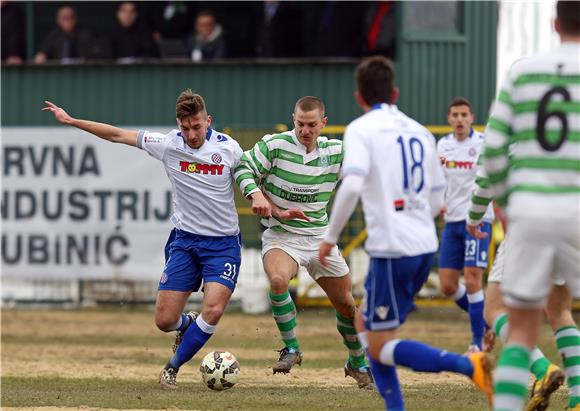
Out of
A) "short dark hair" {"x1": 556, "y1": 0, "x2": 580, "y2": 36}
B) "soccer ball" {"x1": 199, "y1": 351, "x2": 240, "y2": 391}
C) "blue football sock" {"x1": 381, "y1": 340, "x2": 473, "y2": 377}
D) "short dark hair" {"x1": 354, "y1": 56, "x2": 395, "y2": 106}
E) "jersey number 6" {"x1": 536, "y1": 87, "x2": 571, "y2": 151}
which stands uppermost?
"short dark hair" {"x1": 556, "y1": 0, "x2": 580, "y2": 36}

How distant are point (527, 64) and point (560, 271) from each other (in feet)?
3.74

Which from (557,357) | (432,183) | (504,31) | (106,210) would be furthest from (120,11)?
Answer: (432,183)

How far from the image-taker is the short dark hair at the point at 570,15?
23.9ft

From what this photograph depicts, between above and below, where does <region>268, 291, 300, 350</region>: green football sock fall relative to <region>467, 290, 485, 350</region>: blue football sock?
above

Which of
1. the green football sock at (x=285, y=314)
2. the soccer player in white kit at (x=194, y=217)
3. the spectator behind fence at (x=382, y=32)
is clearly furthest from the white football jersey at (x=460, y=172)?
the spectator behind fence at (x=382, y=32)

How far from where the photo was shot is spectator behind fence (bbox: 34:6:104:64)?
71.2 ft

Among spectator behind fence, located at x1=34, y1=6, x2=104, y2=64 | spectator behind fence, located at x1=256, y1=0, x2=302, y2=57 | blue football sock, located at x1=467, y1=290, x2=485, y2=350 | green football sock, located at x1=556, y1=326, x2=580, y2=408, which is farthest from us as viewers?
spectator behind fence, located at x1=34, y1=6, x2=104, y2=64

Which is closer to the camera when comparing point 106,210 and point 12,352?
point 12,352

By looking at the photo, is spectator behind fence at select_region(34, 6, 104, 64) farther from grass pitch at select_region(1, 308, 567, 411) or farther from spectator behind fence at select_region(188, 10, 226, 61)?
grass pitch at select_region(1, 308, 567, 411)

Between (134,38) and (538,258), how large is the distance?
15.3 m

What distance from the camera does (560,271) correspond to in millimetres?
7250

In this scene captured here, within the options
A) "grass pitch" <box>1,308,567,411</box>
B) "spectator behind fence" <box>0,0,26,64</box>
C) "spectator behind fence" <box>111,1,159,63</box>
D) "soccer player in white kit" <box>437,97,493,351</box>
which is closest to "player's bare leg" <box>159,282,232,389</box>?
"grass pitch" <box>1,308,567,411</box>

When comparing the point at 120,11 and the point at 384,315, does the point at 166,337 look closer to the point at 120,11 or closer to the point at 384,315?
the point at 120,11

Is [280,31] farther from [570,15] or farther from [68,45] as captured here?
[570,15]
